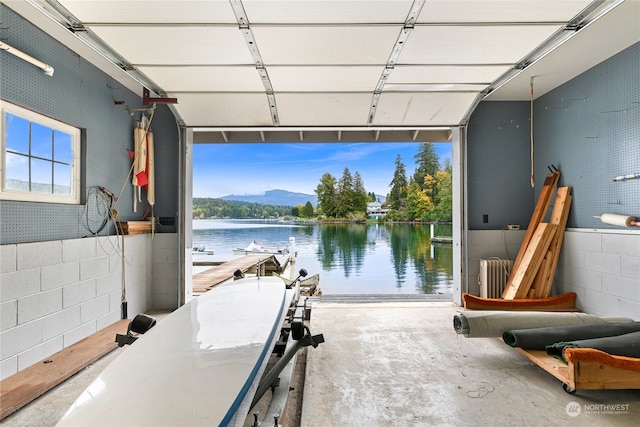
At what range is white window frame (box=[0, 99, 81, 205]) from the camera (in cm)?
282

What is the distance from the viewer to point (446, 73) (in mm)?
3578

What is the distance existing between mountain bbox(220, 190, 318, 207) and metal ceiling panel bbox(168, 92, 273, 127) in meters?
21.2

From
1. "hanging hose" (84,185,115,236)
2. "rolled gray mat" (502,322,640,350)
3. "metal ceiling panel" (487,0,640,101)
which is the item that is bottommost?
"rolled gray mat" (502,322,640,350)

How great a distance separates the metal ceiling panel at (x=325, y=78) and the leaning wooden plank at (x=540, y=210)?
3.09 m

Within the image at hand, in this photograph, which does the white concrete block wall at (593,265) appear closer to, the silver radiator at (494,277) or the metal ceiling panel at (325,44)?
the silver radiator at (494,277)

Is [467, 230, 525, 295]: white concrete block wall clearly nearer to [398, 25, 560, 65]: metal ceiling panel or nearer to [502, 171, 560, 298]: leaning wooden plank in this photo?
[502, 171, 560, 298]: leaning wooden plank

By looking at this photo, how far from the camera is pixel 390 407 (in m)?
2.42

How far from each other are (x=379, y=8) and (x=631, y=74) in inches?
126

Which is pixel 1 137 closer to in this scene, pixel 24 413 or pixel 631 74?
pixel 24 413

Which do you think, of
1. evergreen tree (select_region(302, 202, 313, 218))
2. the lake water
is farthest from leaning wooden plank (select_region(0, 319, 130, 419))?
evergreen tree (select_region(302, 202, 313, 218))

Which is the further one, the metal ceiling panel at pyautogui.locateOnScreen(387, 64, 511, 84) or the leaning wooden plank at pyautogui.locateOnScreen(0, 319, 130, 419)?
the metal ceiling panel at pyautogui.locateOnScreen(387, 64, 511, 84)

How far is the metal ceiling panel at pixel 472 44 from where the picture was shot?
277 centimetres

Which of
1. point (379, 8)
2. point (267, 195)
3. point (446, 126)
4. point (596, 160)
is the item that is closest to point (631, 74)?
point (596, 160)

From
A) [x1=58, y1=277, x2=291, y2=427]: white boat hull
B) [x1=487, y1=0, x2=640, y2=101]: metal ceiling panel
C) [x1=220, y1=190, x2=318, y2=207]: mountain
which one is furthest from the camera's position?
[x1=220, y1=190, x2=318, y2=207]: mountain
